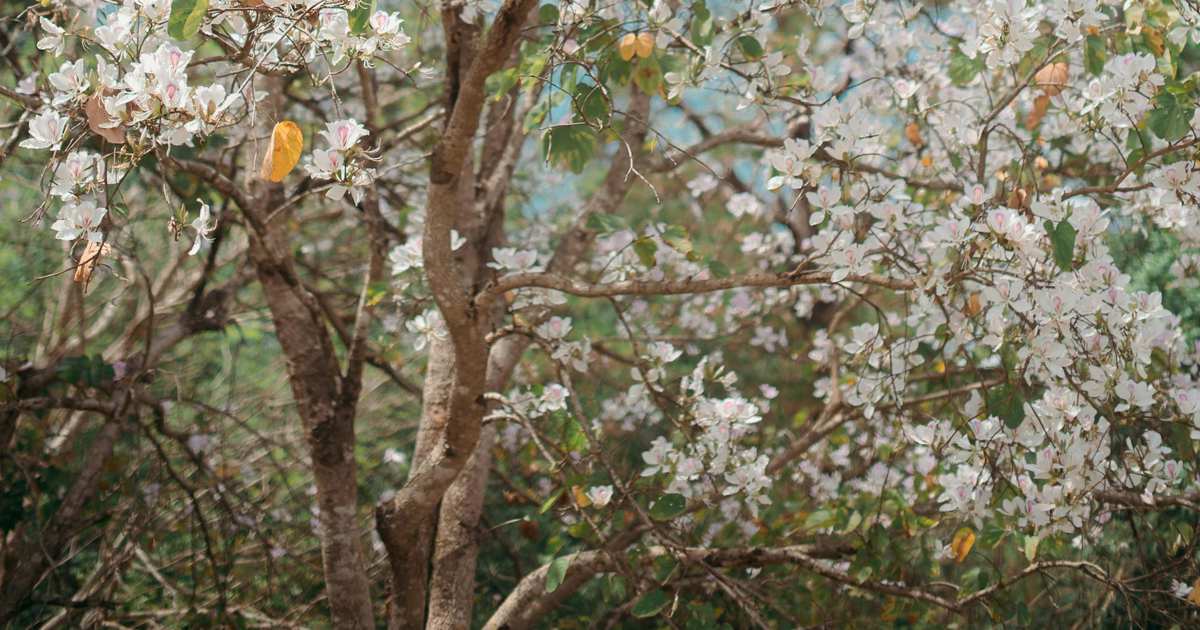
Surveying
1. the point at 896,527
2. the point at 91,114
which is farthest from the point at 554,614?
the point at 91,114

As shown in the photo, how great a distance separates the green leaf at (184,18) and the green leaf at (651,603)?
1.47 meters

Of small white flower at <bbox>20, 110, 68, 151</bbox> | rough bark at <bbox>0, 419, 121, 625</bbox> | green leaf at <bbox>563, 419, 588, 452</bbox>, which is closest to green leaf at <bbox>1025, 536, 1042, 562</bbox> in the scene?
green leaf at <bbox>563, 419, 588, 452</bbox>

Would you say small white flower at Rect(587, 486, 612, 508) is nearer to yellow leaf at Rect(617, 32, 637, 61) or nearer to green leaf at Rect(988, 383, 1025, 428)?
green leaf at Rect(988, 383, 1025, 428)

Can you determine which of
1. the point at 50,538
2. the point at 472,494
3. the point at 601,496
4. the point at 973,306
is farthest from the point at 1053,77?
the point at 50,538

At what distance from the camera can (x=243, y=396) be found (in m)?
4.43

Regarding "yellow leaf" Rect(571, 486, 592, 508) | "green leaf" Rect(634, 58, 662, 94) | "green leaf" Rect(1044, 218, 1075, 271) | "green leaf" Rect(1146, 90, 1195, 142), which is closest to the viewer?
"green leaf" Rect(1044, 218, 1075, 271)

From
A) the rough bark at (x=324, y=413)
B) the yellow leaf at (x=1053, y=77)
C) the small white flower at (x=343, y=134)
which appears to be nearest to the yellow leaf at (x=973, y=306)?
the yellow leaf at (x=1053, y=77)

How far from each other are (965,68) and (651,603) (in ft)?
4.56

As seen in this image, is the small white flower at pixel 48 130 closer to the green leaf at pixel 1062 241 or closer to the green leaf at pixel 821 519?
the green leaf at pixel 1062 241

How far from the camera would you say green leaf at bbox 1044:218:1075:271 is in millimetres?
1906

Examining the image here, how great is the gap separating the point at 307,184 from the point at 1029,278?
1.87m

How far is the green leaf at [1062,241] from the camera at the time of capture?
6.25 feet

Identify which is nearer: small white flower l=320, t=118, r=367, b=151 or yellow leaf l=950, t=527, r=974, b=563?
small white flower l=320, t=118, r=367, b=151

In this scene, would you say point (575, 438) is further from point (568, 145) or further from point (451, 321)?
point (568, 145)
